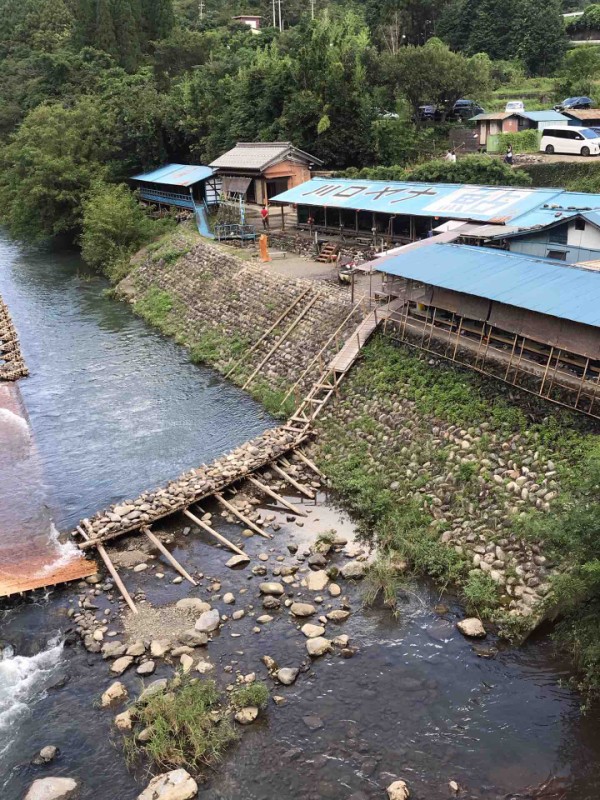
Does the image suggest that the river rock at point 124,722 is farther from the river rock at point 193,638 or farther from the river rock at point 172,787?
the river rock at point 193,638

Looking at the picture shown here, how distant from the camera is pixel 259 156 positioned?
45.2m

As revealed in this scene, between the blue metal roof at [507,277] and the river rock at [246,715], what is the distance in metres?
12.7

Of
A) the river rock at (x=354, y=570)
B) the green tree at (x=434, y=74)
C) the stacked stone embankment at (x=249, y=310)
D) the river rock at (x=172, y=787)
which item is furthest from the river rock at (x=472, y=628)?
the green tree at (x=434, y=74)

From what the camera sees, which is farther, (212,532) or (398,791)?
(212,532)

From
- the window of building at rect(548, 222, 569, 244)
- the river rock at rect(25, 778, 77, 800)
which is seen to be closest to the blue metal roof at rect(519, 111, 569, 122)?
the window of building at rect(548, 222, 569, 244)

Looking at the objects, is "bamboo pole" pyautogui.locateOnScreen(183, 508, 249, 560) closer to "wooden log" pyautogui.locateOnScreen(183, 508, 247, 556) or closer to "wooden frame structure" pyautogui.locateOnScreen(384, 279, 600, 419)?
"wooden log" pyautogui.locateOnScreen(183, 508, 247, 556)

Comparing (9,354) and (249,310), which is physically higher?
(249,310)

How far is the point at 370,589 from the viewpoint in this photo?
56.2 feet

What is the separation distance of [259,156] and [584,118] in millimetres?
21879

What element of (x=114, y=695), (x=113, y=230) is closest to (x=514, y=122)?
(x=113, y=230)

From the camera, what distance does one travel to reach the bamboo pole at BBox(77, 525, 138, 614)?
17.0m

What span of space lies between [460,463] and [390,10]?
65.1m

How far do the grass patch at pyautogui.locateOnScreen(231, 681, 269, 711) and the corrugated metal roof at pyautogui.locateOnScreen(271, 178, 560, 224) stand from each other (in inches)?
833

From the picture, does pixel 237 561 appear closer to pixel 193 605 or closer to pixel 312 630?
pixel 193 605
